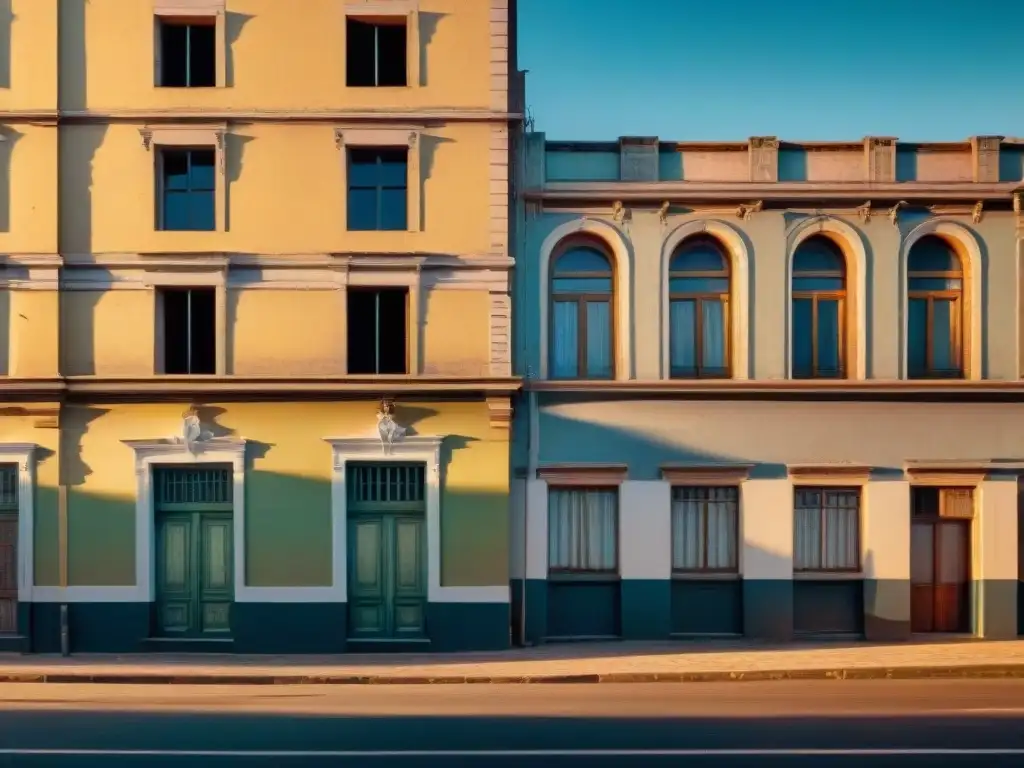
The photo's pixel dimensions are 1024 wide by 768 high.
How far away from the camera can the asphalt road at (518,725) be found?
9664 millimetres

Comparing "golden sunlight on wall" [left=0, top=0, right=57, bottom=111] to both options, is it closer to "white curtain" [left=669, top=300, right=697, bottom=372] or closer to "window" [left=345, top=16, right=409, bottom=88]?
"window" [left=345, top=16, right=409, bottom=88]

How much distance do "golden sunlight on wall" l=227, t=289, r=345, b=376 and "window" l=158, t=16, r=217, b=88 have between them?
3639 mm

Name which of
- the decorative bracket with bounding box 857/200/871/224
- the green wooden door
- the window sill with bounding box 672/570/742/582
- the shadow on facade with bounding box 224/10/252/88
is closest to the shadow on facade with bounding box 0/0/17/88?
the shadow on facade with bounding box 224/10/252/88

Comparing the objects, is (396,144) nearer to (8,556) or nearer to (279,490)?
(279,490)

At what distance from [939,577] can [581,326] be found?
7417 millimetres

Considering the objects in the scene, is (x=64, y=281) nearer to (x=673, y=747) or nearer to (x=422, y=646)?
(x=422, y=646)

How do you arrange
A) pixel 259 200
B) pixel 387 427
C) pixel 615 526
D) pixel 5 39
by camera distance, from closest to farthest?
pixel 387 427 < pixel 5 39 < pixel 259 200 < pixel 615 526

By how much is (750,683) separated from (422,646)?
5.21m

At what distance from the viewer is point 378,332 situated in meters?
17.1

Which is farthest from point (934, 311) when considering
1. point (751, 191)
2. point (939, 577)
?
point (939, 577)

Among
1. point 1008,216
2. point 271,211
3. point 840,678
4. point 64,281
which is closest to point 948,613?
point 840,678

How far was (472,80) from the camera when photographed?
1688 cm

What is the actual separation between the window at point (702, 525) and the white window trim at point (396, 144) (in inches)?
251

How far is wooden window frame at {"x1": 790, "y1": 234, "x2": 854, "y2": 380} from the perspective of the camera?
58.3 feet
